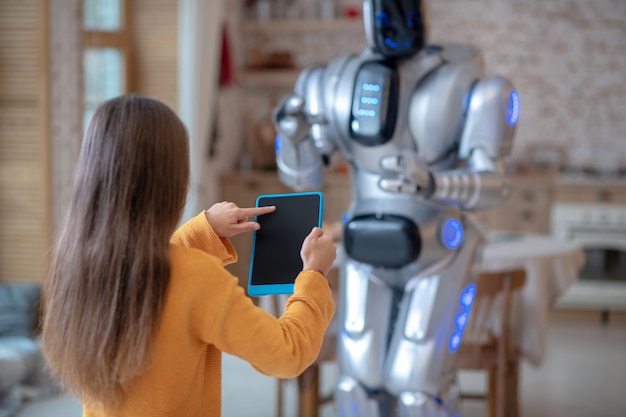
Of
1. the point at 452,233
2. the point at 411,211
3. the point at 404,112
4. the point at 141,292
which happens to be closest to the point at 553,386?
the point at 452,233

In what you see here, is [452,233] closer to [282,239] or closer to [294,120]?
[294,120]

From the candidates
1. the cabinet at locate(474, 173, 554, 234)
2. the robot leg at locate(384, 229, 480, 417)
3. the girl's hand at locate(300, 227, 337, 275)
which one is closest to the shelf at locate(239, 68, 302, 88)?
the cabinet at locate(474, 173, 554, 234)

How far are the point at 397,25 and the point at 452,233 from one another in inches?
25.6

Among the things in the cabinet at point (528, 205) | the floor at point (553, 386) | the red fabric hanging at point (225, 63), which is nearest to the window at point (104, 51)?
the red fabric hanging at point (225, 63)

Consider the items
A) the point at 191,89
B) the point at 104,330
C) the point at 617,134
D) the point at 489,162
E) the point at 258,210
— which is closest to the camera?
the point at 104,330

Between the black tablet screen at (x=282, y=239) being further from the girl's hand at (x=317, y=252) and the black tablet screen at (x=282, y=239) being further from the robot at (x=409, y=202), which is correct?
the robot at (x=409, y=202)

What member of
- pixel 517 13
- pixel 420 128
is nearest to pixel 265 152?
pixel 517 13

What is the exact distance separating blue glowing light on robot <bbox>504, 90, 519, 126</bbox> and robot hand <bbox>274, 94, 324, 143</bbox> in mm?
568

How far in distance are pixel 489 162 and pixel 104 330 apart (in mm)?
1490

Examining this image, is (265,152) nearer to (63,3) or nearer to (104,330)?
(63,3)

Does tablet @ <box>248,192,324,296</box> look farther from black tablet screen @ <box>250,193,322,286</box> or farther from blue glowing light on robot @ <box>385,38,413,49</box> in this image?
blue glowing light on robot @ <box>385,38,413,49</box>

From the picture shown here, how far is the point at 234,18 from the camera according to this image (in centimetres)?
648

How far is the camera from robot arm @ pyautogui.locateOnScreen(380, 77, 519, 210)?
2.42 m

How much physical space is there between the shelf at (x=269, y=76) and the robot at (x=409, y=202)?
12.7ft
